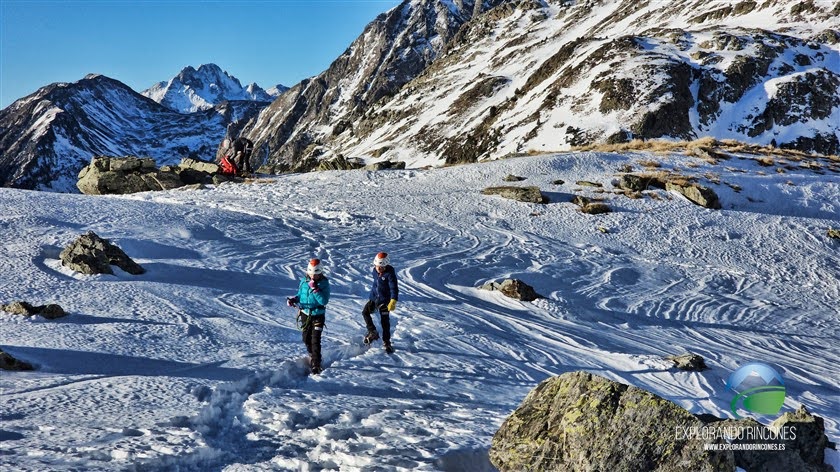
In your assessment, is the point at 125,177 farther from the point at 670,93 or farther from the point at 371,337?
the point at 670,93

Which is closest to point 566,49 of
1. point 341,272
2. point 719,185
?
point 719,185

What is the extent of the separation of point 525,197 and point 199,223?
13.6 meters

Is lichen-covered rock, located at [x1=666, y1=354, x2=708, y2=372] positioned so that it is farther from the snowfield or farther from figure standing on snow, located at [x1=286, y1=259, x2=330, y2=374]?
figure standing on snow, located at [x1=286, y1=259, x2=330, y2=374]

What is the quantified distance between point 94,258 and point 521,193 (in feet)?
55.9

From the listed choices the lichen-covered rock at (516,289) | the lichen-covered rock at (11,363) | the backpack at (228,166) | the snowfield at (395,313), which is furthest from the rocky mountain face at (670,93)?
the lichen-covered rock at (11,363)

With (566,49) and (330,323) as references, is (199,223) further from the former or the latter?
(566,49)

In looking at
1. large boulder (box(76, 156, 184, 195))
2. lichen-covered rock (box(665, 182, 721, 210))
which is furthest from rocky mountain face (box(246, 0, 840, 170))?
large boulder (box(76, 156, 184, 195))

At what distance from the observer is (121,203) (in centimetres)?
2206

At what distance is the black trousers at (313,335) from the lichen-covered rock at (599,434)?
3.98 m

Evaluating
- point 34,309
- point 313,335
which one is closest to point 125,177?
point 34,309

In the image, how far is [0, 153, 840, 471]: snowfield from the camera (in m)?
7.18

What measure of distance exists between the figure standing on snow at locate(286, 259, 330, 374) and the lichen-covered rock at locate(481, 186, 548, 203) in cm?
1618

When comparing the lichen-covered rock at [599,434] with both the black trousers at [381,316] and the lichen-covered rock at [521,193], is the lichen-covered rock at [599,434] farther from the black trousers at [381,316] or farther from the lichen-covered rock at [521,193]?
the lichen-covered rock at [521,193]

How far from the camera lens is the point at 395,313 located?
13.8m
